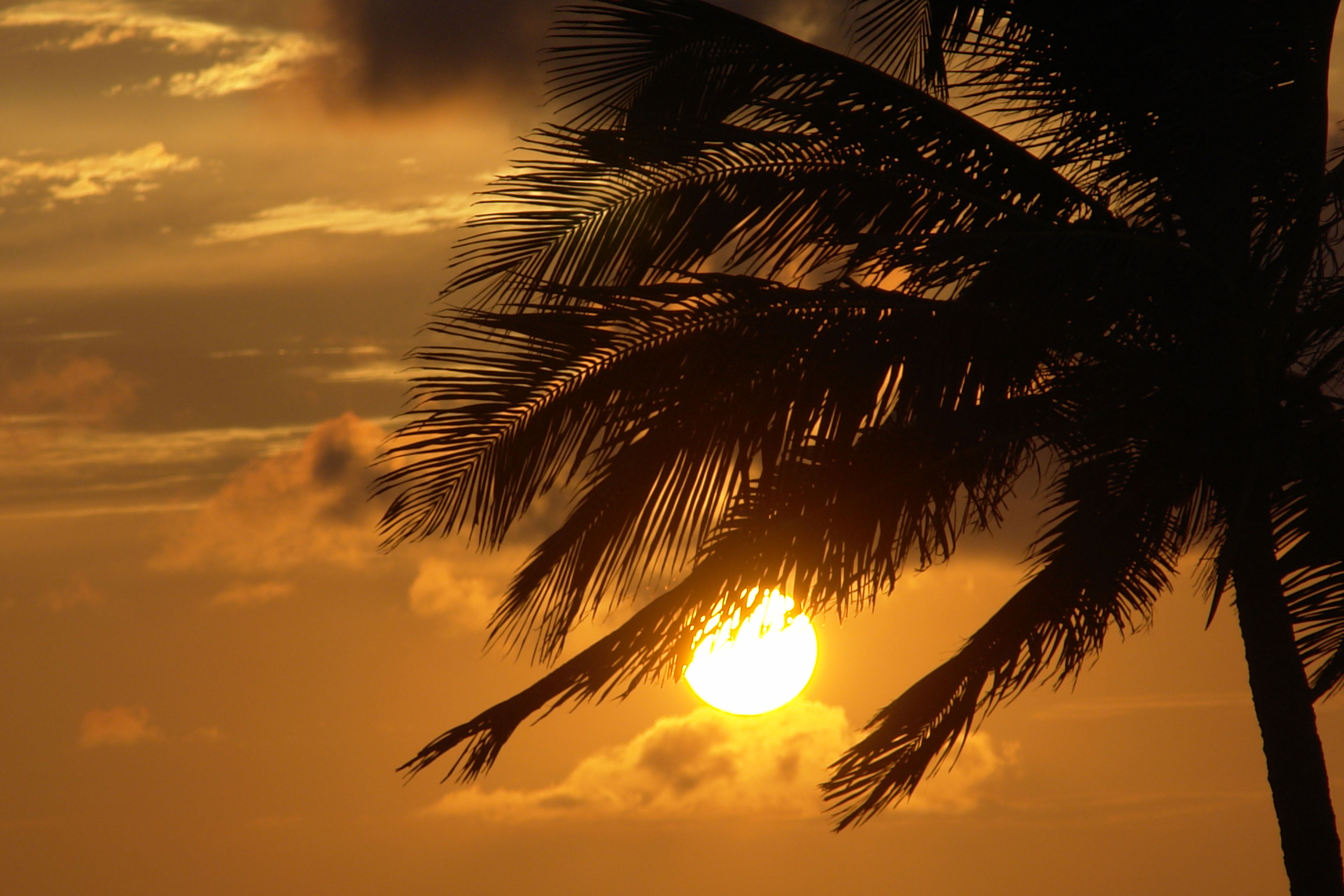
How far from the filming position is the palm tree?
6750 mm

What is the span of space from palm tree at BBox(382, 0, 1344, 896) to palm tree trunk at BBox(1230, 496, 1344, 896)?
2 centimetres

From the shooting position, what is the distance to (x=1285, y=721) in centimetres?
735

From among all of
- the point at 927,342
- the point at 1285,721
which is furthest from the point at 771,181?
the point at 1285,721

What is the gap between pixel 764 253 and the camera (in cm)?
793

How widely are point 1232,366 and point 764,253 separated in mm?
2572

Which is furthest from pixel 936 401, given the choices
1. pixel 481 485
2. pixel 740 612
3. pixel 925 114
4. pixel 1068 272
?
pixel 481 485

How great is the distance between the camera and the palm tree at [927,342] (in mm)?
6750

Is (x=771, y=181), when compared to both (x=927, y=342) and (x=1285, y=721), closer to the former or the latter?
(x=927, y=342)

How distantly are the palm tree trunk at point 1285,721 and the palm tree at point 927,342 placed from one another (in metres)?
Answer: 0.02

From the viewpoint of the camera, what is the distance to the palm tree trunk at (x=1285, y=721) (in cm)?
730

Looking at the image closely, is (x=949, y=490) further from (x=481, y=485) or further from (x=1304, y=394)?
(x=481, y=485)

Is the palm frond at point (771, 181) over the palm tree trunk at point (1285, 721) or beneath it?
over

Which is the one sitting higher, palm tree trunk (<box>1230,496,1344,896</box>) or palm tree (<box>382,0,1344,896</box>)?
palm tree (<box>382,0,1344,896</box>)

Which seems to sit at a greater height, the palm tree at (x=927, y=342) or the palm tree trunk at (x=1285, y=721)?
the palm tree at (x=927, y=342)
